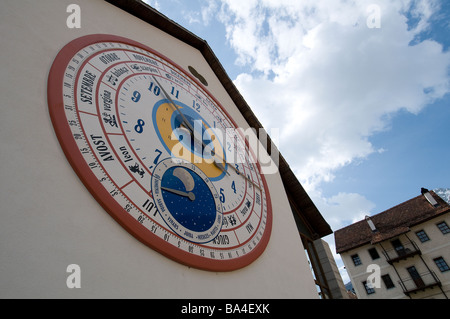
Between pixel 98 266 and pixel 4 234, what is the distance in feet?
1.49

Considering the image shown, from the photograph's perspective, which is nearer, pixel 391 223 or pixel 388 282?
pixel 388 282

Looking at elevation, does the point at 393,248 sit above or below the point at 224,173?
above

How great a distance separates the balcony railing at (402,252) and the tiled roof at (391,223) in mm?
974

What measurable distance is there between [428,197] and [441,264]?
5.10m

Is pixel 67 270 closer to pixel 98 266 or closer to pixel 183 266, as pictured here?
pixel 98 266

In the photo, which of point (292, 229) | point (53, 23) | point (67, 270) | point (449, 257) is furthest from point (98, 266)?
point (449, 257)

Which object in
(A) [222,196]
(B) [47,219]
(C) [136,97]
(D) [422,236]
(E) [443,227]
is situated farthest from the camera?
(D) [422,236]

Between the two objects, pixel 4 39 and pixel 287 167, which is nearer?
pixel 4 39

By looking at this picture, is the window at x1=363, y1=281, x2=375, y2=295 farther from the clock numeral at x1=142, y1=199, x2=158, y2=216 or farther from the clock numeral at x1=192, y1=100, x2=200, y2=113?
the clock numeral at x1=142, y1=199, x2=158, y2=216

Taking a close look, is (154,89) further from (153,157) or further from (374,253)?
(374,253)

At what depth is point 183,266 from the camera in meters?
1.86

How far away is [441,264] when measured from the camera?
18.3 meters

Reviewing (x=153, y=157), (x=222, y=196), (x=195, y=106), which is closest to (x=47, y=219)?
(x=153, y=157)

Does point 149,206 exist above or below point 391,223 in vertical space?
below
